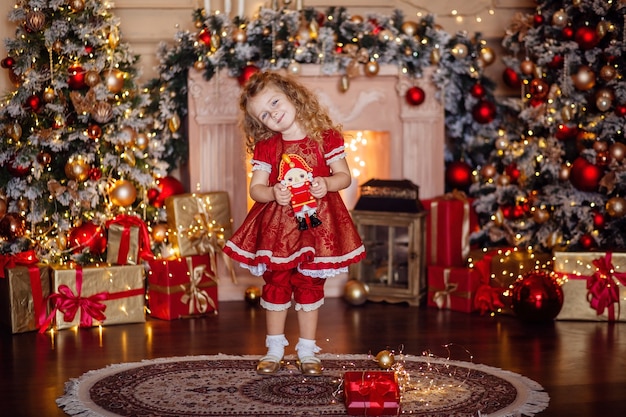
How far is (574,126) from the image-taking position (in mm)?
5375

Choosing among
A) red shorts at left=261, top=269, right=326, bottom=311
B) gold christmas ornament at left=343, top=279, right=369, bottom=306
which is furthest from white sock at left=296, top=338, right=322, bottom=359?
gold christmas ornament at left=343, top=279, right=369, bottom=306

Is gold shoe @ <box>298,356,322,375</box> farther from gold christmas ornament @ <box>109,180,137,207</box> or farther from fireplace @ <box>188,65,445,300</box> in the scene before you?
fireplace @ <box>188,65,445,300</box>

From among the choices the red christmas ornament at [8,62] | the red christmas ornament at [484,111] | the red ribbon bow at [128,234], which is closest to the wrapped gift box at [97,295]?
the red ribbon bow at [128,234]

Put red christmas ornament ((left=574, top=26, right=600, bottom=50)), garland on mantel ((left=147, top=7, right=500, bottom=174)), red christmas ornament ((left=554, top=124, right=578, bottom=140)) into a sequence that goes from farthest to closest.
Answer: garland on mantel ((left=147, top=7, right=500, bottom=174)), red christmas ornament ((left=554, top=124, right=578, bottom=140)), red christmas ornament ((left=574, top=26, right=600, bottom=50))

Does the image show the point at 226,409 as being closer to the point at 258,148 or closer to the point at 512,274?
the point at 258,148

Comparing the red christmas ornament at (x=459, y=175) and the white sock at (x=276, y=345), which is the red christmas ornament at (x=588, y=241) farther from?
the white sock at (x=276, y=345)

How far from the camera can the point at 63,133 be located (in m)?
5.07

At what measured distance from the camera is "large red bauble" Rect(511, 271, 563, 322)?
4.69 m

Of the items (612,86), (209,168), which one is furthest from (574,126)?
(209,168)

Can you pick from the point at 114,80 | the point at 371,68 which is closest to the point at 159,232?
the point at 114,80

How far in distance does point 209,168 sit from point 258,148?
179 cm

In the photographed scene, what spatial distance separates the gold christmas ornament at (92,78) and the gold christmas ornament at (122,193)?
54 centimetres

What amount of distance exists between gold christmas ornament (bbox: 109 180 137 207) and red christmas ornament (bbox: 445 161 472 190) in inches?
76.2

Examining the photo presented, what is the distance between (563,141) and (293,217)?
2.35 metres
